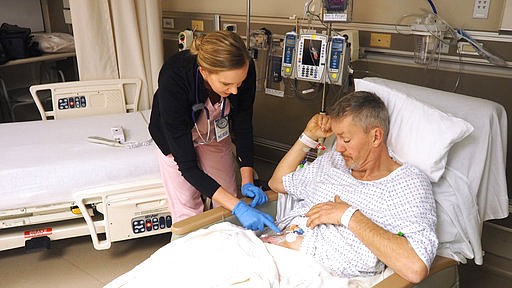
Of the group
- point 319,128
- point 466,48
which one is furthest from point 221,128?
point 466,48

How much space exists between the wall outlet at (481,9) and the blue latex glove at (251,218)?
1526 mm

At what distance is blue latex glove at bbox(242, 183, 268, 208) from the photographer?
1721 millimetres

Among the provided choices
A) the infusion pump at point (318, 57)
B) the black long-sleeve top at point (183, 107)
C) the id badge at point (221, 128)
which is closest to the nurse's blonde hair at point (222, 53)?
the black long-sleeve top at point (183, 107)

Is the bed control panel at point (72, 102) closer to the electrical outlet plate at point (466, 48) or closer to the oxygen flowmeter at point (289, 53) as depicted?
the oxygen flowmeter at point (289, 53)

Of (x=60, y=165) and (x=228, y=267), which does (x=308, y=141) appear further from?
(x=60, y=165)

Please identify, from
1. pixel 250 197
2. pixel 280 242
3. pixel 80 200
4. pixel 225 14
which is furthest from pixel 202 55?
pixel 225 14

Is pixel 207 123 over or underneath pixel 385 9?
underneath

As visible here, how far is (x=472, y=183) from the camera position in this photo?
1453 millimetres

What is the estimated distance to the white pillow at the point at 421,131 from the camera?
1.41 meters

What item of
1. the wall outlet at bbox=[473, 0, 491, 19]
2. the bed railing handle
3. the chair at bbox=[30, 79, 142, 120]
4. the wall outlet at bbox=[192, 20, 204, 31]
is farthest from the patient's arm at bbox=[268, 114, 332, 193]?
the wall outlet at bbox=[192, 20, 204, 31]

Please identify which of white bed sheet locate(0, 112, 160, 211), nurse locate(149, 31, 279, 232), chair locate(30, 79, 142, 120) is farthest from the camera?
chair locate(30, 79, 142, 120)

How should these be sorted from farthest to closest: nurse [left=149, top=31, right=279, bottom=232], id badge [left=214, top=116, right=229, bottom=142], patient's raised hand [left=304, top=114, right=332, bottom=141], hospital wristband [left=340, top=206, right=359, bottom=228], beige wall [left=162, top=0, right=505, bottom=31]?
beige wall [left=162, top=0, right=505, bottom=31]
id badge [left=214, top=116, right=229, bottom=142]
patient's raised hand [left=304, top=114, right=332, bottom=141]
nurse [left=149, top=31, right=279, bottom=232]
hospital wristband [left=340, top=206, right=359, bottom=228]

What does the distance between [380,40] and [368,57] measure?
0.42 feet

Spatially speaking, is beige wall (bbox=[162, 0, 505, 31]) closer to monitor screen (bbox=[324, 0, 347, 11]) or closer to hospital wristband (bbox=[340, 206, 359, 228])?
monitor screen (bbox=[324, 0, 347, 11])
